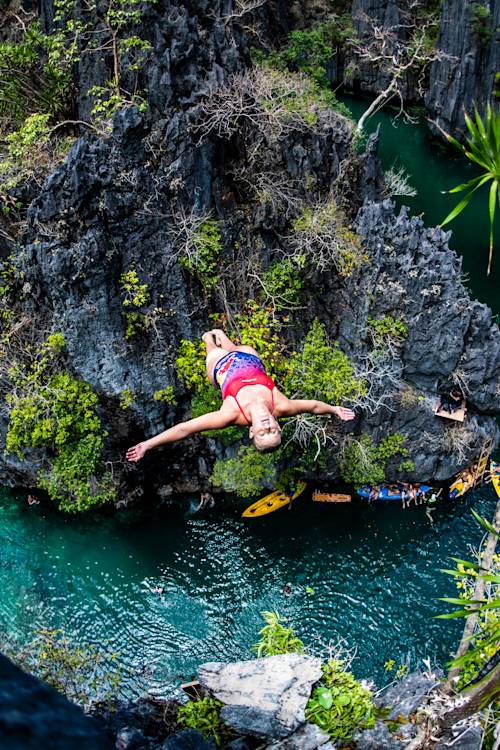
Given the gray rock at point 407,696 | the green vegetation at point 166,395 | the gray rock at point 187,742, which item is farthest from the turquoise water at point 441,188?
the gray rock at point 187,742

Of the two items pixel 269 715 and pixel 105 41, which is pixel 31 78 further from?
pixel 269 715

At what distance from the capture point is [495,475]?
57.1 feet

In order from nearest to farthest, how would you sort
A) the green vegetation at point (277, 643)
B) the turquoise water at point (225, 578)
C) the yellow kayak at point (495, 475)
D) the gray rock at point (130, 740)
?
the gray rock at point (130, 740) → the green vegetation at point (277, 643) → the turquoise water at point (225, 578) → the yellow kayak at point (495, 475)

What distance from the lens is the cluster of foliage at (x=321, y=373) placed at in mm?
15594

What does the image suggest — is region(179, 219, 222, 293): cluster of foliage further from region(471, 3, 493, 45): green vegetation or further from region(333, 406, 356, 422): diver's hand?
region(471, 3, 493, 45): green vegetation

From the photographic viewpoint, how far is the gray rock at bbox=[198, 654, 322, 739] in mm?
8977

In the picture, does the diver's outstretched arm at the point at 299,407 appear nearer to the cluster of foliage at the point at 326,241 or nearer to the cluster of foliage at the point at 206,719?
the cluster of foliage at the point at 206,719

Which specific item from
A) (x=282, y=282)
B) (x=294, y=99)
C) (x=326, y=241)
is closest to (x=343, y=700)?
(x=282, y=282)

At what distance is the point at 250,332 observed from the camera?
15.4 metres

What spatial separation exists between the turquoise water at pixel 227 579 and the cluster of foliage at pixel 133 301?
17.7 feet

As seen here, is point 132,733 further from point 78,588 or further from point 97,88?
point 97,88

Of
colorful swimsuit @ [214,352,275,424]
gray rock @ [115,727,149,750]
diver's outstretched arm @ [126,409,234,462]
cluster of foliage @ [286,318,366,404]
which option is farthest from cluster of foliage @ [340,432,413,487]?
gray rock @ [115,727,149,750]

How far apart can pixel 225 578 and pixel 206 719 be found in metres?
6.03

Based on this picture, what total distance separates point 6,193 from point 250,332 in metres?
6.68
